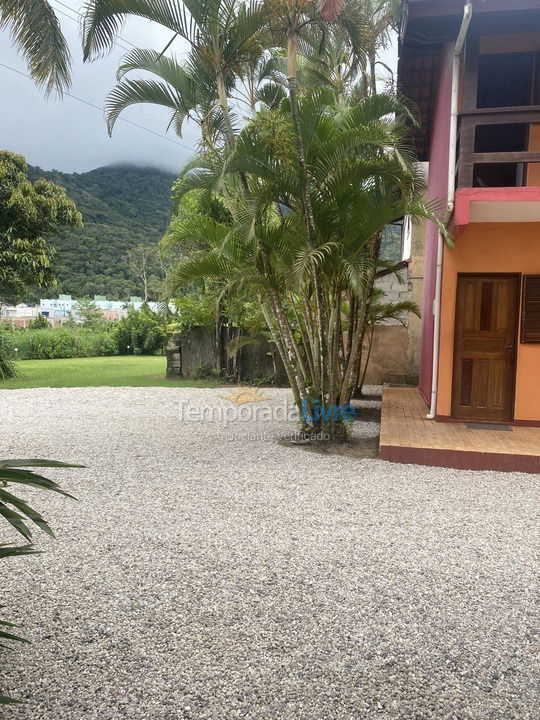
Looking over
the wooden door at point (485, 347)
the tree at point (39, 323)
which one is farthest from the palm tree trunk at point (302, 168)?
the tree at point (39, 323)

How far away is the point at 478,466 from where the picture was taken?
5246 mm

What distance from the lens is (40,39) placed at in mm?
5809

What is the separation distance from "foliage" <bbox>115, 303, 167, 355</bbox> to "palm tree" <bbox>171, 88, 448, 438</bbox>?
13892mm

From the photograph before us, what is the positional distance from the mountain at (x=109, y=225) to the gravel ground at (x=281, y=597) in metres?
28.6

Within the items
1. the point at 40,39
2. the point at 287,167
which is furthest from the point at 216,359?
the point at 40,39

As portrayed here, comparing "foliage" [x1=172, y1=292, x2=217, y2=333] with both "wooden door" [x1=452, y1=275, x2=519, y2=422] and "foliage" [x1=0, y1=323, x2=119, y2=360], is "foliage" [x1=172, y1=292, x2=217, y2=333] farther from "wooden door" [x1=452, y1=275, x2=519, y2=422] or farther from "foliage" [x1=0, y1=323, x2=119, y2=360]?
"foliage" [x1=0, y1=323, x2=119, y2=360]

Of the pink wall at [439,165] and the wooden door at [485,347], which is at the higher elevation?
the pink wall at [439,165]

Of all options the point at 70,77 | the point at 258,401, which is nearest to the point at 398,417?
the point at 258,401

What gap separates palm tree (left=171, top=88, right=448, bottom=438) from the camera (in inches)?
209

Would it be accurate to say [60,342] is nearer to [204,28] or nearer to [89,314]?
[89,314]

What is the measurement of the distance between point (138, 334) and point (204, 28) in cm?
1595

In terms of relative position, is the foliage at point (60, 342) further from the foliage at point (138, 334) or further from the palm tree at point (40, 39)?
the palm tree at point (40, 39)

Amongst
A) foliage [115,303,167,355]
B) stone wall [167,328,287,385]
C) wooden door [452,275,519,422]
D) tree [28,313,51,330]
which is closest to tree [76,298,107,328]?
tree [28,313,51,330]

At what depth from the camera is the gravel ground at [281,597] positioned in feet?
6.56
